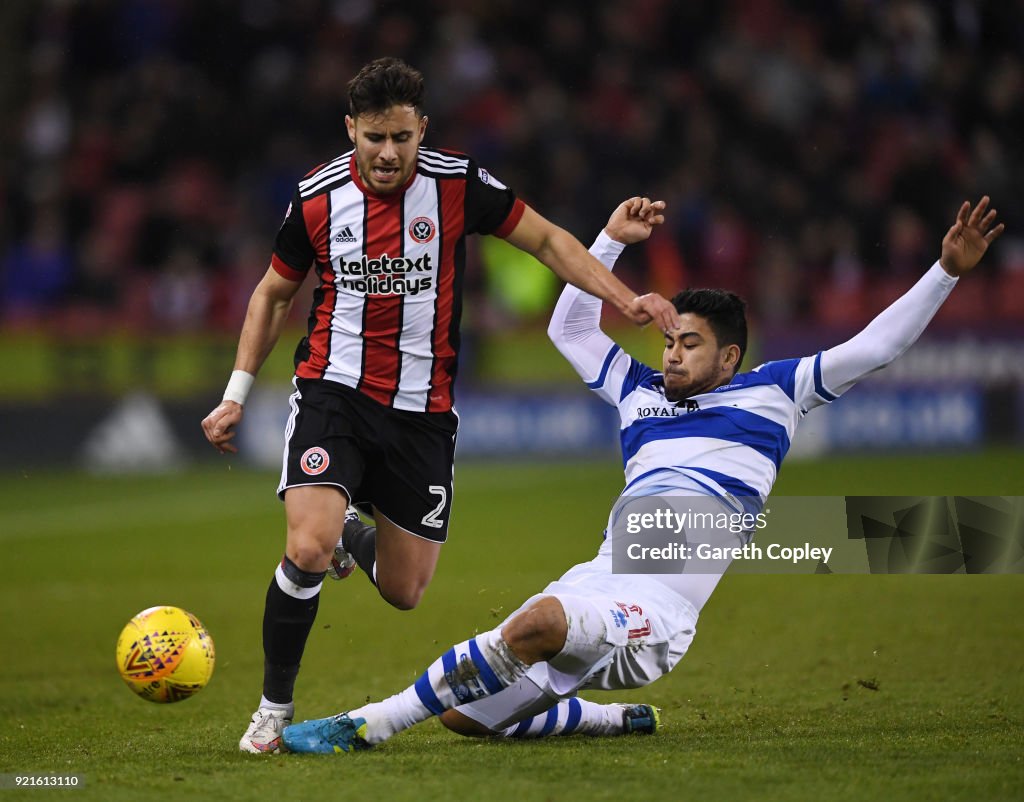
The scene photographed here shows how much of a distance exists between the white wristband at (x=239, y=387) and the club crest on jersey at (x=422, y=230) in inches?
31.3

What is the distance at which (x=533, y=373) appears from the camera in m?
15.9

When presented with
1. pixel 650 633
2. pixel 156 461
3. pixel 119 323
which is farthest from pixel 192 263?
pixel 650 633

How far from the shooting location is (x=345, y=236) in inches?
210

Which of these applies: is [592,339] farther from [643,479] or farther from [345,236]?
[345,236]

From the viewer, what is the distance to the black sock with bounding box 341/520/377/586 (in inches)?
237

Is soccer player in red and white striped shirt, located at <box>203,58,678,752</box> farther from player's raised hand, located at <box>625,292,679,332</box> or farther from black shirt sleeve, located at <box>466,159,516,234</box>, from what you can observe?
player's raised hand, located at <box>625,292,679,332</box>

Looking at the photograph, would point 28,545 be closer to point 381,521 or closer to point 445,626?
point 445,626

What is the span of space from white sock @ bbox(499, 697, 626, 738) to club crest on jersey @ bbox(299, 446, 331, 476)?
1135 mm

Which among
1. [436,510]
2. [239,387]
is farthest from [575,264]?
[239,387]

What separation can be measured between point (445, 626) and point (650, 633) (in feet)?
11.1

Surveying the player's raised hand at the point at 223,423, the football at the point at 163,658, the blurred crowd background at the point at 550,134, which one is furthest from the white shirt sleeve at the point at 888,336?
the blurred crowd background at the point at 550,134

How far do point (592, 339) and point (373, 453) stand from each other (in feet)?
3.28

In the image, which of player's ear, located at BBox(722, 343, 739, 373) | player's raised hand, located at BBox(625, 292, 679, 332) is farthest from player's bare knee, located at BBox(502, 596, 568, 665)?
player's ear, located at BBox(722, 343, 739, 373)

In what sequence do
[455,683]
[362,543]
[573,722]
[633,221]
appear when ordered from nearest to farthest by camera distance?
[455,683] < [573,722] < [633,221] < [362,543]
